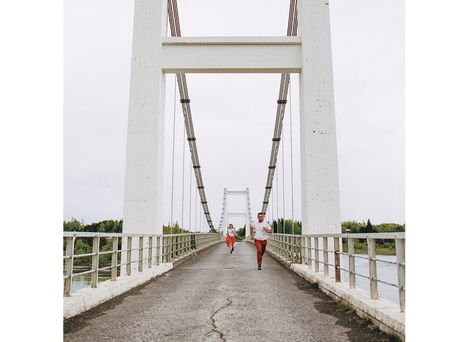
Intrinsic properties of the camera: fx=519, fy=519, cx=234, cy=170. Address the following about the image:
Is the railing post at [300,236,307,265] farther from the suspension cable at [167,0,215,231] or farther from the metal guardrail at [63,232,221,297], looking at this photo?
the suspension cable at [167,0,215,231]

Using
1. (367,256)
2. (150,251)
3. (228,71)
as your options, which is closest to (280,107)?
(228,71)

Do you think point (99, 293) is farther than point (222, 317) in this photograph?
Yes

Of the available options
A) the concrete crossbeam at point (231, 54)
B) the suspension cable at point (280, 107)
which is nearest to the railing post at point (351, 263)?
the concrete crossbeam at point (231, 54)

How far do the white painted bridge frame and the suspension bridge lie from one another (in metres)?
0.02

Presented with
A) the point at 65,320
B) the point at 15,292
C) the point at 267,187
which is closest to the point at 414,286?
the point at 15,292

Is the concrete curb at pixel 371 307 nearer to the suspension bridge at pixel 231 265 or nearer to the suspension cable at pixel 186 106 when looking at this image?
the suspension bridge at pixel 231 265

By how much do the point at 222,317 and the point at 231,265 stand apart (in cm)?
868

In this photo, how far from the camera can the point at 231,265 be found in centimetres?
1390

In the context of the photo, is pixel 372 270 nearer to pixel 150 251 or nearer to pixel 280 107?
pixel 150 251

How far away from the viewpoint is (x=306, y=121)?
490 inches

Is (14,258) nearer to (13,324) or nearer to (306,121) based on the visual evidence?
(13,324)

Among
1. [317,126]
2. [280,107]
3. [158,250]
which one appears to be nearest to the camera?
[158,250]

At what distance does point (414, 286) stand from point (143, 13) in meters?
11.1

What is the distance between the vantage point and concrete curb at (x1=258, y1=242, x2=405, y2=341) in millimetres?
4047
